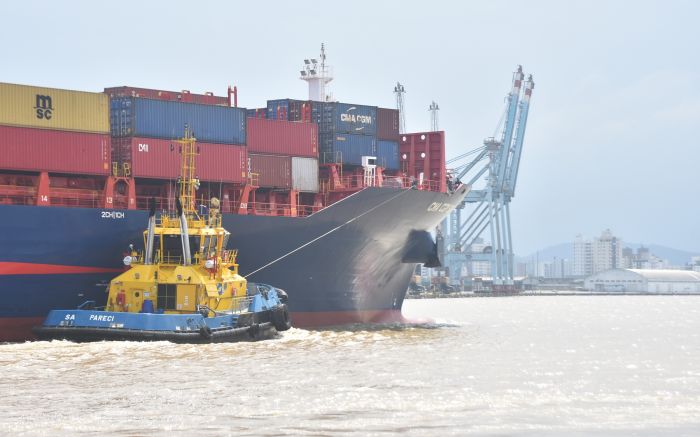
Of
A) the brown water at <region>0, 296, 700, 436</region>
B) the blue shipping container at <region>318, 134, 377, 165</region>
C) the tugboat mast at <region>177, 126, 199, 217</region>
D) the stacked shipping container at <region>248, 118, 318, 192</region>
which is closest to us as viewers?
the brown water at <region>0, 296, 700, 436</region>

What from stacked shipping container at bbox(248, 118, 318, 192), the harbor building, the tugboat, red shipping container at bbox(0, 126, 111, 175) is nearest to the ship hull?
the tugboat

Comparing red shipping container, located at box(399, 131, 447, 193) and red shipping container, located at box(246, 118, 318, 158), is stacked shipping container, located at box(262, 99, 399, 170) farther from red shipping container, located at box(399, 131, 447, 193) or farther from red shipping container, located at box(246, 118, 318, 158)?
red shipping container, located at box(399, 131, 447, 193)

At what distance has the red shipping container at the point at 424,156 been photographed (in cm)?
4773

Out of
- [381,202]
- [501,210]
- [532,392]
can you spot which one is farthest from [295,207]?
[501,210]

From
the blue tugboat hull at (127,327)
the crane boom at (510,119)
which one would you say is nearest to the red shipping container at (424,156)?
the blue tugboat hull at (127,327)

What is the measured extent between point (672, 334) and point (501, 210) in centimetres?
7451

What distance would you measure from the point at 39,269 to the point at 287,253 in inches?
350

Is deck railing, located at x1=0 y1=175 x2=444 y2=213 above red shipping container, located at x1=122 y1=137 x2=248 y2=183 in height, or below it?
below

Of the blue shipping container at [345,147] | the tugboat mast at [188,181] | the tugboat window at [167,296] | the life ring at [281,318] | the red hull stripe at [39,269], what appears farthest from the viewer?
the blue shipping container at [345,147]

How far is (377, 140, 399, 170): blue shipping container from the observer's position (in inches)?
1758

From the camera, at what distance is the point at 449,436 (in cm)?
1805

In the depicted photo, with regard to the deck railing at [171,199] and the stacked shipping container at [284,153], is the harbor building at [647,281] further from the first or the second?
the stacked shipping container at [284,153]

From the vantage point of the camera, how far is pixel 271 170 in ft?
129

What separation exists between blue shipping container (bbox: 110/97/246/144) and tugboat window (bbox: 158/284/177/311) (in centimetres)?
560
